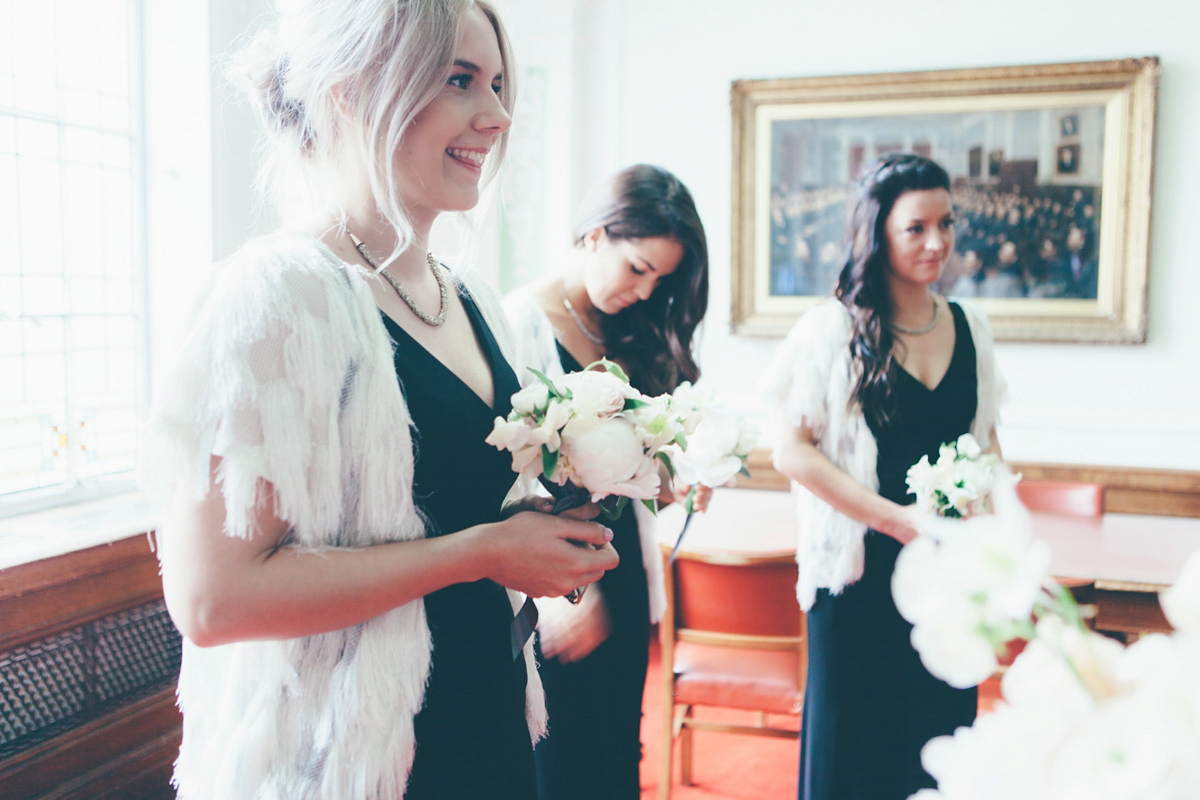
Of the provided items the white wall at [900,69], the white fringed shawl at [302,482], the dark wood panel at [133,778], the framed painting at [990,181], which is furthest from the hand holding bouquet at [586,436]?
the white wall at [900,69]

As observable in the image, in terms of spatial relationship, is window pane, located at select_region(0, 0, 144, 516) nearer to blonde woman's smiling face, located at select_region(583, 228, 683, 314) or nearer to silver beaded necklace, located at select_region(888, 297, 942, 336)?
blonde woman's smiling face, located at select_region(583, 228, 683, 314)

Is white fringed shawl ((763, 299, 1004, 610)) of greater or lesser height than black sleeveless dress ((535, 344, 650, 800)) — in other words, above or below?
above

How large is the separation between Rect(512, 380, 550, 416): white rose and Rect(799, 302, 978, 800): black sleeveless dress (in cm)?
122

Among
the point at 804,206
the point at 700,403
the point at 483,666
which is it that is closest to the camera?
the point at 483,666

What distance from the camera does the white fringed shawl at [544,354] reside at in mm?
1930

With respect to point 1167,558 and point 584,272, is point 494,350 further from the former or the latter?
point 1167,558

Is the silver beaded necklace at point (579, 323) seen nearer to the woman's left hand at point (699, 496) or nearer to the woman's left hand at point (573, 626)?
the woman's left hand at point (699, 496)

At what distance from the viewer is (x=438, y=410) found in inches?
42.4

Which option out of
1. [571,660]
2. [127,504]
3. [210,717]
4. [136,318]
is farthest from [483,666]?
[136,318]

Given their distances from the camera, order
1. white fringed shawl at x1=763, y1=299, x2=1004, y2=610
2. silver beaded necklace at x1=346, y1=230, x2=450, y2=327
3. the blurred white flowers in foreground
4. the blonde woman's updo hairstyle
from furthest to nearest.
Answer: white fringed shawl at x1=763, y1=299, x2=1004, y2=610, silver beaded necklace at x1=346, y1=230, x2=450, y2=327, the blonde woman's updo hairstyle, the blurred white flowers in foreground

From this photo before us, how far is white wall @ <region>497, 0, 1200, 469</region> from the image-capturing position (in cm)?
400

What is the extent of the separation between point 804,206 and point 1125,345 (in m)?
1.67

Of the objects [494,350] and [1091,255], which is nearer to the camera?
[494,350]

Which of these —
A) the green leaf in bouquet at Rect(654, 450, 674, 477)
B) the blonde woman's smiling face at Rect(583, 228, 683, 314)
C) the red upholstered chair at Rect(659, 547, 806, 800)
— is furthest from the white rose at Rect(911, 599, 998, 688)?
the red upholstered chair at Rect(659, 547, 806, 800)
